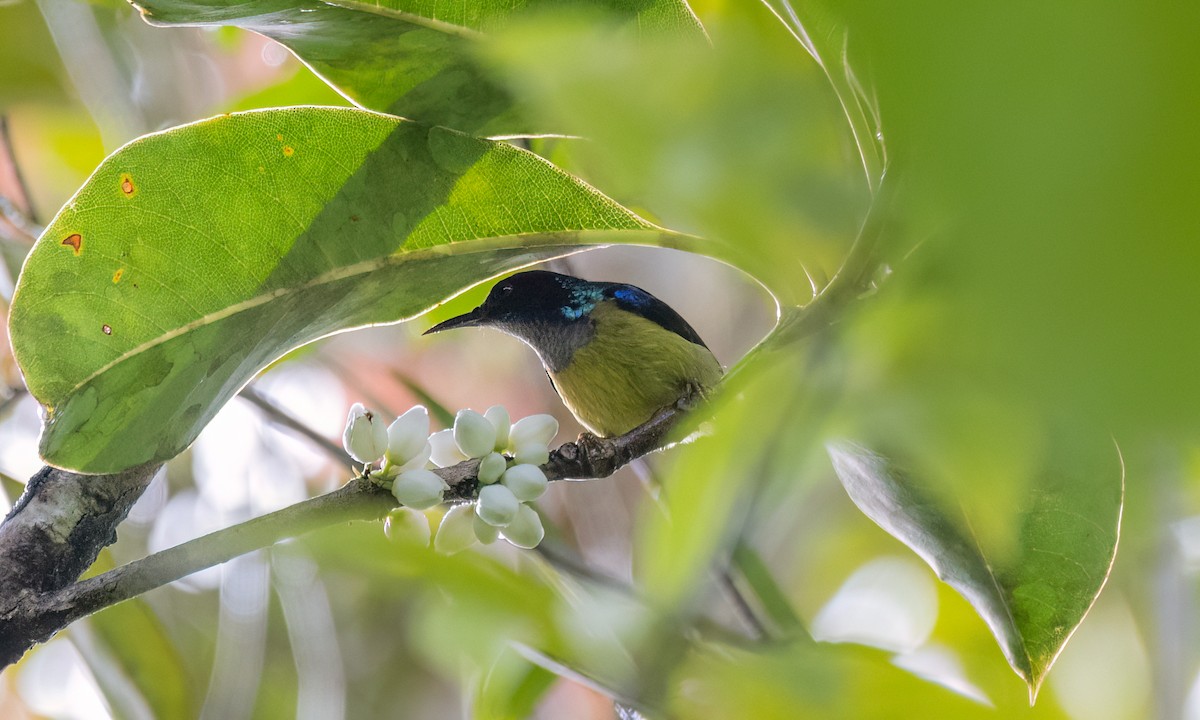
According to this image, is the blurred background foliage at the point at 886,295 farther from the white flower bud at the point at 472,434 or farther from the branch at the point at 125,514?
the white flower bud at the point at 472,434

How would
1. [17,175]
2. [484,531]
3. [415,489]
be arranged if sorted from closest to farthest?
[415,489], [484,531], [17,175]

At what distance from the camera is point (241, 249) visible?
120cm

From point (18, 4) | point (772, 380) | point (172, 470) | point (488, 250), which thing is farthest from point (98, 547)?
point (172, 470)

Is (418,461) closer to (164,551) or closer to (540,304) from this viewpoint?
(164,551)

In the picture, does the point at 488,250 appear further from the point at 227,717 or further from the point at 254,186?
the point at 227,717

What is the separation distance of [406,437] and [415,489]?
0.09 meters

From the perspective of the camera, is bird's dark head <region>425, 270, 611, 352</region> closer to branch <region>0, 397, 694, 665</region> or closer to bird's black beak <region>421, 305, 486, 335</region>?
bird's black beak <region>421, 305, 486, 335</region>

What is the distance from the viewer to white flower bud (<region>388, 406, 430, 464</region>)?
109cm

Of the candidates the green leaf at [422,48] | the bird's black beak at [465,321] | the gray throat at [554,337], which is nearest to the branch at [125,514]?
the green leaf at [422,48]

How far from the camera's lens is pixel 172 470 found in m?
3.69

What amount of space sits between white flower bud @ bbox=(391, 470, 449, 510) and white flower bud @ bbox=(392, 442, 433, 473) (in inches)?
1.8

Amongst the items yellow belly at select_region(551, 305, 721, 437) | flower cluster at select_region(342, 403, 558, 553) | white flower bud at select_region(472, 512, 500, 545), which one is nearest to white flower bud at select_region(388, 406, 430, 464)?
flower cluster at select_region(342, 403, 558, 553)

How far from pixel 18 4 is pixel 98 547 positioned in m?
2.02

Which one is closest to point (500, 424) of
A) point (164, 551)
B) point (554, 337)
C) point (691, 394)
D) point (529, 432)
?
point (529, 432)
